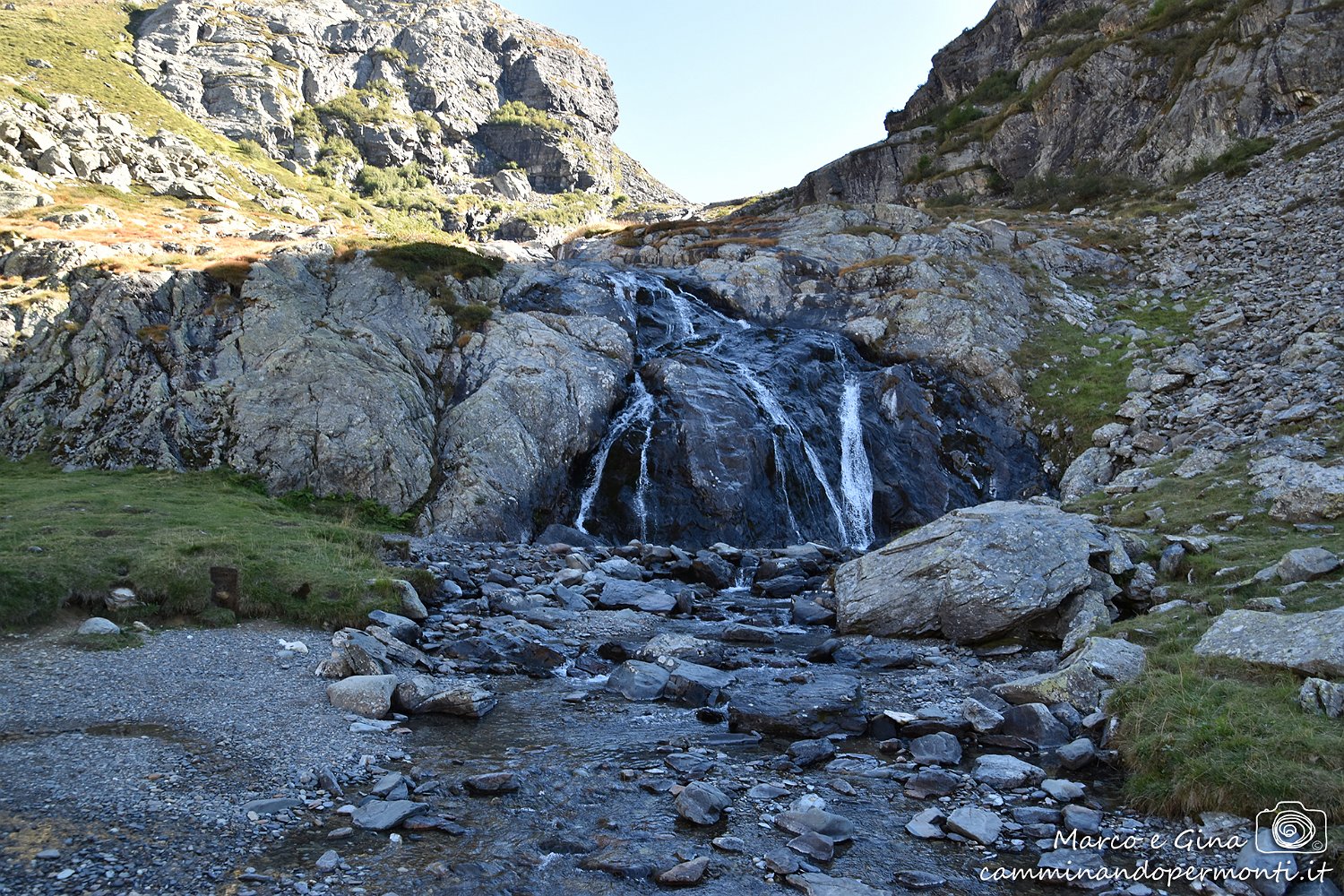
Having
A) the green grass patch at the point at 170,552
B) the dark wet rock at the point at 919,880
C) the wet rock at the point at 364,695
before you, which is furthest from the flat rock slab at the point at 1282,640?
the green grass patch at the point at 170,552

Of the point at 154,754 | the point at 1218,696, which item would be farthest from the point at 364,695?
the point at 1218,696

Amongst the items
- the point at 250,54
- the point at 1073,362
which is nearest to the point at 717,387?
the point at 1073,362

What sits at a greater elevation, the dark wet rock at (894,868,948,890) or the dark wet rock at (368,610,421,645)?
the dark wet rock at (368,610,421,645)

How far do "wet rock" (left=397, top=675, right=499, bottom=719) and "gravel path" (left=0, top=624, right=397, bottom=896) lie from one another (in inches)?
43.2

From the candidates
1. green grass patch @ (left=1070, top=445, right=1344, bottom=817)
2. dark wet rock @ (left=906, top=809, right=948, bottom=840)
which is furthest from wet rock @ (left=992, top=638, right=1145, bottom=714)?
dark wet rock @ (left=906, top=809, right=948, bottom=840)

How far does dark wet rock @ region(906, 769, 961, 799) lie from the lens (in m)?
9.17

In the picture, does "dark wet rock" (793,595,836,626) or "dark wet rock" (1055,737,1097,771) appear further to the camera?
"dark wet rock" (793,595,836,626)

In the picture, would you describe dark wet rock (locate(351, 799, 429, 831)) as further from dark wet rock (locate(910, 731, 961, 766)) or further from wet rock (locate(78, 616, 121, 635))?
wet rock (locate(78, 616, 121, 635))

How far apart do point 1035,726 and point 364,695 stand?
997 cm

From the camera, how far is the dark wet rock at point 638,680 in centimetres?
1309

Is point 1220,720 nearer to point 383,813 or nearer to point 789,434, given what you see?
point 383,813

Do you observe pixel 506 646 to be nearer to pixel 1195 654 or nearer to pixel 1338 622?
pixel 1195 654

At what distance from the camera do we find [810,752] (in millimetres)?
10398

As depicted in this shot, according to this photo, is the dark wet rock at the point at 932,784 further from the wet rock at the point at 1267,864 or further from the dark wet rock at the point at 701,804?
the wet rock at the point at 1267,864
